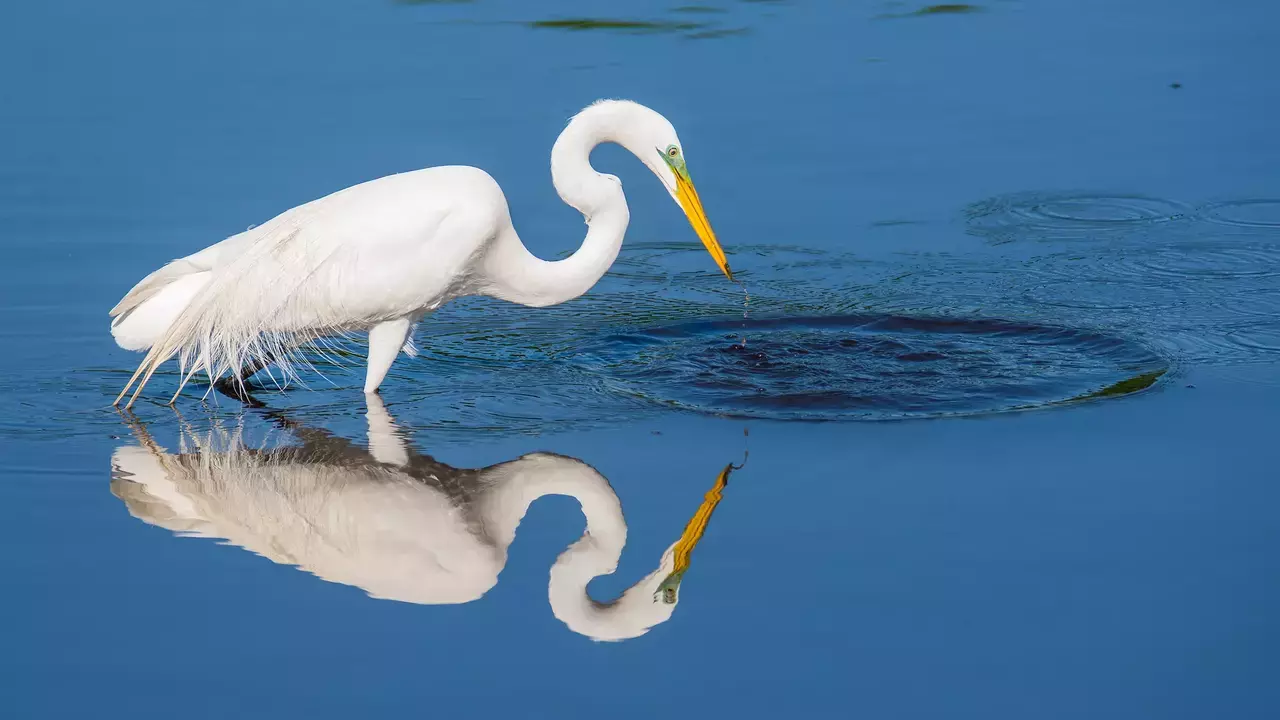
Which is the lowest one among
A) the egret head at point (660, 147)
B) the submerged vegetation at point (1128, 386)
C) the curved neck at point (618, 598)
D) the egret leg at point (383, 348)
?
the curved neck at point (618, 598)

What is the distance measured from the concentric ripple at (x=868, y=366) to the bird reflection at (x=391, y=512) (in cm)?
86

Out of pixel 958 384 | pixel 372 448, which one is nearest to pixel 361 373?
pixel 372 448

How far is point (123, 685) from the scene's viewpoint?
175 inches

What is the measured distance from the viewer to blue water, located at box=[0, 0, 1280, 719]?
15.9 ft

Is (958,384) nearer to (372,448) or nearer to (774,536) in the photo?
(774,536)

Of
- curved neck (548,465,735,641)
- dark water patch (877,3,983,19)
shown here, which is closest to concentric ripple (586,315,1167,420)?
curved neck (548,465,735,641)

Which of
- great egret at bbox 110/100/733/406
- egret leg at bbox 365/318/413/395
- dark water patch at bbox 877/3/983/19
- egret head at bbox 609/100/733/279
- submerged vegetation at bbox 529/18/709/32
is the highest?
dark water patch at bbox 877/3/983/19

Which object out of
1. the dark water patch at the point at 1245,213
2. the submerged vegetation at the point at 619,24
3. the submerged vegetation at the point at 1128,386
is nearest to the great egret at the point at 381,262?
the submerged vegetation at the point at 1128,386

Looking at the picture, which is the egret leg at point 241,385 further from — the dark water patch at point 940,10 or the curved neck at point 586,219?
the dark water patch at point 940,10

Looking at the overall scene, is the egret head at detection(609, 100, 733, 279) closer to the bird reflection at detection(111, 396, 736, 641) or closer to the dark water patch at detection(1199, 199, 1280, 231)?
the bird reflection at detection(111, 396, 736, 641)

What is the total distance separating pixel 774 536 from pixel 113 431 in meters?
2.95

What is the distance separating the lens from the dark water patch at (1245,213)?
357 inches

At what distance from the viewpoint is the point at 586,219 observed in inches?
282

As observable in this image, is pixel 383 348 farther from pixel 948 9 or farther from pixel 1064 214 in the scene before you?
pixel 948 9
